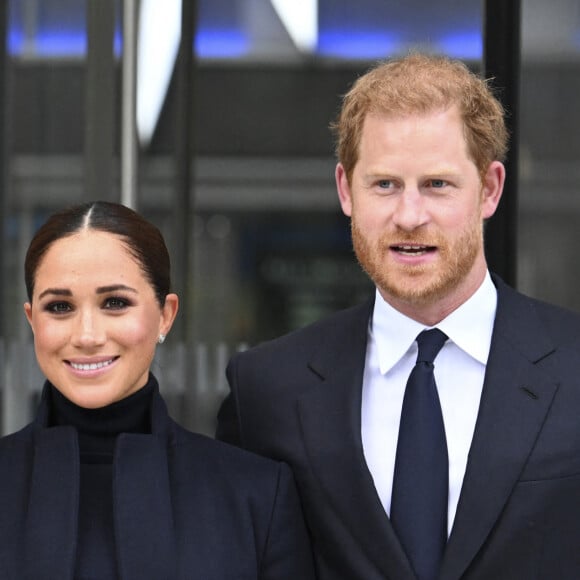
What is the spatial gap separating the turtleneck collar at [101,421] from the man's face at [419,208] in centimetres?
53

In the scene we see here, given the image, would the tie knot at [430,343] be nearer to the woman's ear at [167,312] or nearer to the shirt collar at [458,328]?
the shirt collar at [458,328]

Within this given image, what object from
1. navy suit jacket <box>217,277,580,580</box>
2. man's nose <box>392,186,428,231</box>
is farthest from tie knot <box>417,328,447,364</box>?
man's nose <box>392,186,428,231</box>

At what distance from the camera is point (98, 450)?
2408 millimetres

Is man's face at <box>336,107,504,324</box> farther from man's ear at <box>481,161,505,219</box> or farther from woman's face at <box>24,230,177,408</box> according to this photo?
woman's face at <box>24,230,177,408</box>

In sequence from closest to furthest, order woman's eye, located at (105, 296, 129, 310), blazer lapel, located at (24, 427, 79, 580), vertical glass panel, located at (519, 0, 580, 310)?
blazer lapel, located at (24, 427, 79, 580), woman's eye, located at (105, 296, 129, 310), vertical glass panel, located at (519, 0, 580, 310)

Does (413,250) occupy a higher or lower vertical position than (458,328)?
higher

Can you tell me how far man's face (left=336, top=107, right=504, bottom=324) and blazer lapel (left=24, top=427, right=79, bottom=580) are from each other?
671 millimetres

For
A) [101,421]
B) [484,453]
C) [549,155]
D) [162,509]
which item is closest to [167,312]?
[101,421]

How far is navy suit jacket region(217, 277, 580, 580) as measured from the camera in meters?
2.35

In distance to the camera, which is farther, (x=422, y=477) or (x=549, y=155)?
(x=549, y=155)

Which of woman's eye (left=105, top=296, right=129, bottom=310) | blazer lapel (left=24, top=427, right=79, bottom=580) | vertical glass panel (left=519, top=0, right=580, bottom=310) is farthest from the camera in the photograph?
vertical glass panel (left=519, top=0, right=580, bottom=310)

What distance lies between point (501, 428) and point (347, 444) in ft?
0.96

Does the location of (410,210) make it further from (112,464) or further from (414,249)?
(112,464)

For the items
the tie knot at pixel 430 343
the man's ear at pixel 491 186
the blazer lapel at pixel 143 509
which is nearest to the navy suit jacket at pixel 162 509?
the blazer lapel at pixel 143 509
